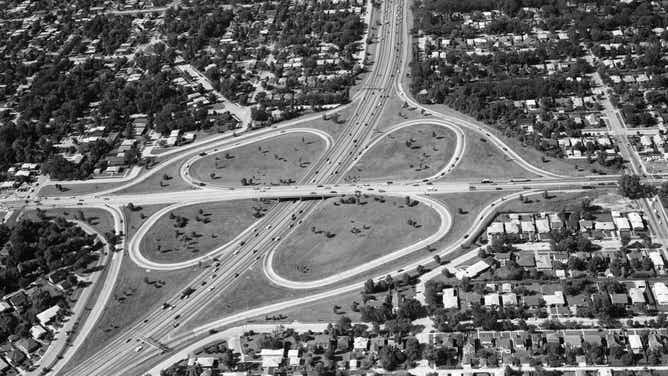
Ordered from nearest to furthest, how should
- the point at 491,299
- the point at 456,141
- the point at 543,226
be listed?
1. the point at 491,299
2. the point at 543,226
3. the point at 456,141

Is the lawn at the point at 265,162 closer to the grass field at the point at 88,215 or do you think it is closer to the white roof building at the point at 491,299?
the grass field at the point at 88,215

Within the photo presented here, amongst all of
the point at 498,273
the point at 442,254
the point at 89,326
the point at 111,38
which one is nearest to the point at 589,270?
the point at 498,273

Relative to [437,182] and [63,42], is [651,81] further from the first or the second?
[63,42]

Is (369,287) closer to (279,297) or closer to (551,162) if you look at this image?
(279,297)

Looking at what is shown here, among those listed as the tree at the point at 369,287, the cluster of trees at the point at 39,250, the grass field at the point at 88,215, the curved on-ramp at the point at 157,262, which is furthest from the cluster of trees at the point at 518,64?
the cluster of trees at the point at 39,250

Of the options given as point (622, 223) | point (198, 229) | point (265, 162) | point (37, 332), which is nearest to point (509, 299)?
point (622, 223)

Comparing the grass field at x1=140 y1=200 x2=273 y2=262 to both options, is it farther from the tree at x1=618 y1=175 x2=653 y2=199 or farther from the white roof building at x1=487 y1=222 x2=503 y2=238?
the tree at x1=618 y1=175 x2=653 y2=199
